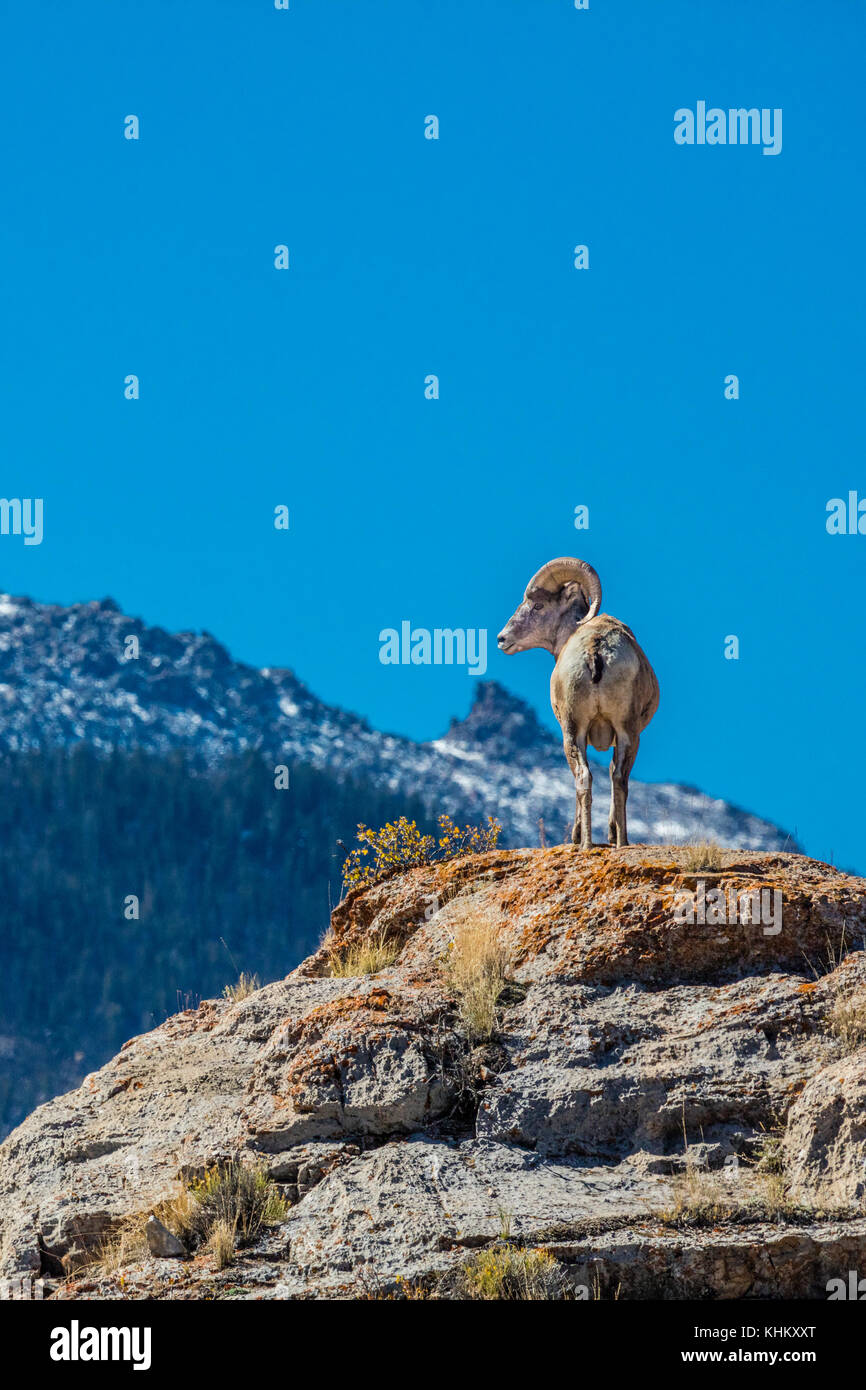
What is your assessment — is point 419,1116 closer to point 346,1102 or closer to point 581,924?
point 346,1102

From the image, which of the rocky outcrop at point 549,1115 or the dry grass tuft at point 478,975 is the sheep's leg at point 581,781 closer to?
the rocky outcrop at point 549,1115

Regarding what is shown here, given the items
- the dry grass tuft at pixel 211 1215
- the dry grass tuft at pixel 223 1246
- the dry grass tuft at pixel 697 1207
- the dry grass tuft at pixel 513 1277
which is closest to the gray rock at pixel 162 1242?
the dry grass tuft at pixel 211 1215

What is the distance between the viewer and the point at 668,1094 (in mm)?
13383

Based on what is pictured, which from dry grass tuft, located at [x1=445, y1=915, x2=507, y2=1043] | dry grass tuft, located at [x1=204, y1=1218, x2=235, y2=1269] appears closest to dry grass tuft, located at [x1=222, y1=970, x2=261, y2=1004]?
dry grass tuft, located at [x1=445, y1=915, x2=507, y2=1043]

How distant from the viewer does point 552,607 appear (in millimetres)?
19078

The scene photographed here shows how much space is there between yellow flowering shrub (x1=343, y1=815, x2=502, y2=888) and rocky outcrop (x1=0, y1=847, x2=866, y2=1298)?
1632 millimetres

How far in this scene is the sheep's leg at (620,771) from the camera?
56.1 ft

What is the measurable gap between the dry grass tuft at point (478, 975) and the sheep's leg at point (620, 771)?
203 centimetres

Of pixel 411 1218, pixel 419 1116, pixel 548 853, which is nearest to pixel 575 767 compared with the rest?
pixel 548 853

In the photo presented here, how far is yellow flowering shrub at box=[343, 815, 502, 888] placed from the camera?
1773 cm

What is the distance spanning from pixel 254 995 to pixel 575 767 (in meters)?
3.37

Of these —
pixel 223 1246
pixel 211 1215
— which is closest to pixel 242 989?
pixel 211 1215

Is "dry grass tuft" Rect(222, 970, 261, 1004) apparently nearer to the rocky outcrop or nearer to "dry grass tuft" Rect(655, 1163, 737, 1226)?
the rocky outcrop
